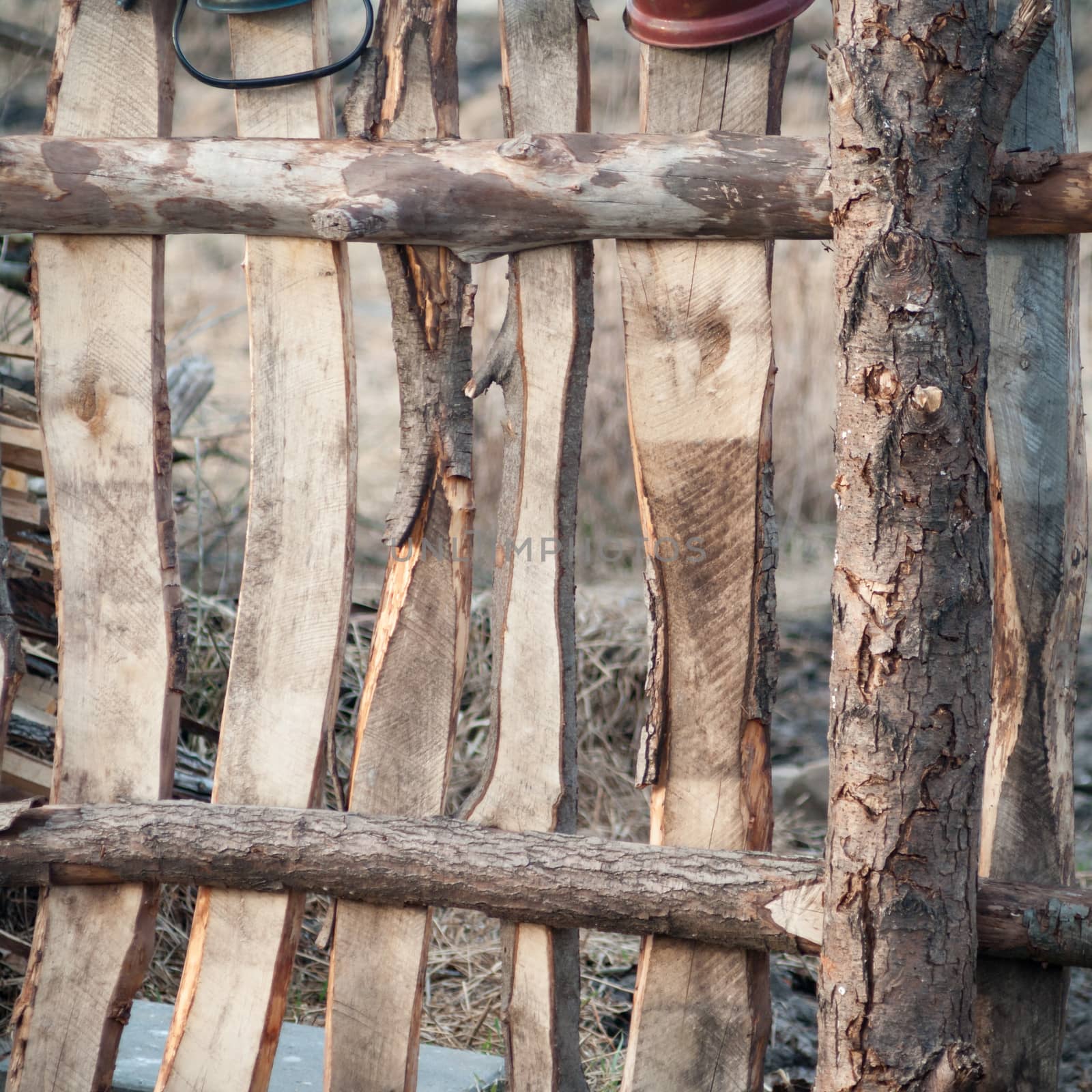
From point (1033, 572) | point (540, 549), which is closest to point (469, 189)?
point (540, 549)

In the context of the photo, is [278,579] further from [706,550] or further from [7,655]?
[706,550]

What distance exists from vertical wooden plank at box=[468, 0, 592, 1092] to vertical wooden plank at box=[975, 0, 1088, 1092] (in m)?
0.65

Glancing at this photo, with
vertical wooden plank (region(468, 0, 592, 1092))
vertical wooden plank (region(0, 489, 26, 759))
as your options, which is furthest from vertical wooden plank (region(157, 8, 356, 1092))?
vertical wooden plank (region(0, 489, 26, 759))

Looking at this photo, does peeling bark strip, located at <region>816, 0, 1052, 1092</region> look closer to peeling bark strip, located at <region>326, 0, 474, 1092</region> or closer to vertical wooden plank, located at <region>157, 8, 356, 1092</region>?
peeling bark strip, located at <region>326, 0, 474, 1092</region>

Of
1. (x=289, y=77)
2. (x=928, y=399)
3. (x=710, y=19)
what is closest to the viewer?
(x=928, y=399)

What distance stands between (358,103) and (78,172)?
45 centimetres

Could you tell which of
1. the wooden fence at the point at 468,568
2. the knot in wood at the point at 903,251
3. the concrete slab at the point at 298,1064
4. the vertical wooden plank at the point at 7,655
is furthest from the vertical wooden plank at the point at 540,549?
the vertical wooden plank at the point at 7,655

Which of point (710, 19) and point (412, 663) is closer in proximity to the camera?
point (710, 19)

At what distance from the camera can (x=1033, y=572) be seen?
181cm

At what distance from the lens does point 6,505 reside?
A: 2775 millimetres

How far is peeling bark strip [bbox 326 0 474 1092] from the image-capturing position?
76.3 inches

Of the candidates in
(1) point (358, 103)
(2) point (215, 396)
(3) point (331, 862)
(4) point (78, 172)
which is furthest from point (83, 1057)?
(2) point (215, 396)

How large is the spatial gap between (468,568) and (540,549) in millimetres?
142

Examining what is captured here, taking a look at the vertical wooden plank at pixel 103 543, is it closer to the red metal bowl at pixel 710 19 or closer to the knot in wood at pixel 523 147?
the knot in wood at pixel 523 147
